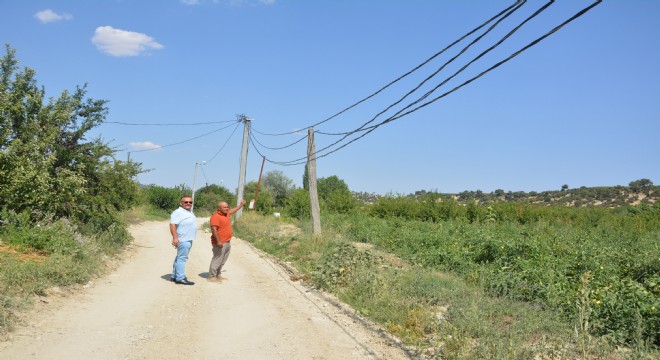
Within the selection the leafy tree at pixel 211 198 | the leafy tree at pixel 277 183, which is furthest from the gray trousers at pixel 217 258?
the leafy tree at pixel 277 183

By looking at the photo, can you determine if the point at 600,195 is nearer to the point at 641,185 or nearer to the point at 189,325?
the point at 641,185

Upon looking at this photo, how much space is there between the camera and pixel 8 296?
6.58 m

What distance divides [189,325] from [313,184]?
12.6 metres

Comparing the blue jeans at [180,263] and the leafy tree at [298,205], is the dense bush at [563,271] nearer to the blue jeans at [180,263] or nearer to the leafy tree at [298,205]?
the blue jeans at [180,263]

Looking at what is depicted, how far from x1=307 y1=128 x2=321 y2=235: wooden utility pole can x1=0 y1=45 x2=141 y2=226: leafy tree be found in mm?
6525

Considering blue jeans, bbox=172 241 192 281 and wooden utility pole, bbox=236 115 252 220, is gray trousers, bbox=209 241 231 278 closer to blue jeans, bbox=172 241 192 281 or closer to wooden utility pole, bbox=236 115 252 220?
blue jeans, bbox=172 241 192 281

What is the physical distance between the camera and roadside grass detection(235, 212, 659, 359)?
227 inches

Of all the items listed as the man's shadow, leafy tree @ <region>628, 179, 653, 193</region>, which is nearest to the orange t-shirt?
the man's shadow

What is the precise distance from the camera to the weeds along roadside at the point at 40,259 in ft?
22.7

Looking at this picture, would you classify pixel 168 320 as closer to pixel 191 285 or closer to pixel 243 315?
pixel 243 315

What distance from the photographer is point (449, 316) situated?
24.0 feet

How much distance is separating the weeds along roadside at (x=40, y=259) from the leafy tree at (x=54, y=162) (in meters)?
0.65

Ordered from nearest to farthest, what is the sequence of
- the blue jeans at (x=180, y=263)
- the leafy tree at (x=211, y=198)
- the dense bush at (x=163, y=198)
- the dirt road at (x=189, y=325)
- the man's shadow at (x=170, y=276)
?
the dirt road at (x=189, y=325) → the blue jeans at (x=180, y=263) → the man's shadow at (x=170, y=276) → the dense bush at (x=163, y=198) → the leafy tree at (x=211, y=198)

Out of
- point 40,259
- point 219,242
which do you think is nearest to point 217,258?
point 219,242
